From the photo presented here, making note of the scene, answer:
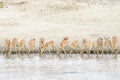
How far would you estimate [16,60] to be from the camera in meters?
30.6

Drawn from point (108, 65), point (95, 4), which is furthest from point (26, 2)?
point (108, 65)

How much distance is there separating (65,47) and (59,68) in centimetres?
270

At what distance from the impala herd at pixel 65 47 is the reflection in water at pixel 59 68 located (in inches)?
17.7

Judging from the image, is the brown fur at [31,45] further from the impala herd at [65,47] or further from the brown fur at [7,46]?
the brown fur at [7,46]

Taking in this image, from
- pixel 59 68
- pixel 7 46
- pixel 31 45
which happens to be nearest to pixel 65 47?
pixel 31 45

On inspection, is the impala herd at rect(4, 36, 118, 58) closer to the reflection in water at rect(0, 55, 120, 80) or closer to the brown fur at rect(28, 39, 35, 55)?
the brown fur at rect(28, 39, 35, 55)

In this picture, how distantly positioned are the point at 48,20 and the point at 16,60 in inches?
249

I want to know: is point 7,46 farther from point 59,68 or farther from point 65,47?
point 59,68

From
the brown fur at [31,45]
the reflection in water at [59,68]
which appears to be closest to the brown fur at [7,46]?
the reflection in water at [59,68]

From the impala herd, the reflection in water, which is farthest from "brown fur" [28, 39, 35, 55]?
the reflection in water

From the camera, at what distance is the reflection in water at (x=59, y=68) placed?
26.9m

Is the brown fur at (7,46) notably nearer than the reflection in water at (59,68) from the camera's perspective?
No

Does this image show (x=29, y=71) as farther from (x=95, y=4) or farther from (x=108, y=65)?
(x=95, y=4)

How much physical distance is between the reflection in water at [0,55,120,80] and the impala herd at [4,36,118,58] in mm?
450
